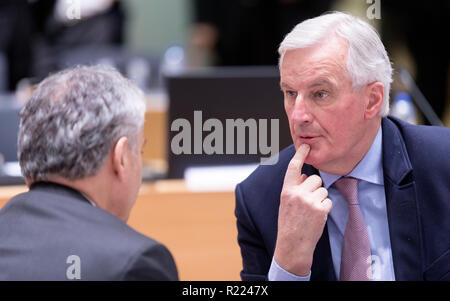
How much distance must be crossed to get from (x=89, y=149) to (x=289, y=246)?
0.39 m

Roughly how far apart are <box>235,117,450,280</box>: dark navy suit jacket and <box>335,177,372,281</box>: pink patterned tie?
32mm

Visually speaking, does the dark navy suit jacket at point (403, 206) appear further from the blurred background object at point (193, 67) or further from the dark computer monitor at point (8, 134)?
the dark computer monitor at point (8, 134)

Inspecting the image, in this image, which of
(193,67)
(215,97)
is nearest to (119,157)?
(215,97)

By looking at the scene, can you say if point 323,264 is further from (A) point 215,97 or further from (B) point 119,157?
(A) point 215,97

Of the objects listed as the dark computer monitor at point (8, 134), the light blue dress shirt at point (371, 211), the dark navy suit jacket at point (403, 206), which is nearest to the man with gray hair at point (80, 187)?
the dark navy suit jacket at point (403, 206)

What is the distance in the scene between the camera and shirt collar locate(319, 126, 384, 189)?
1.36m

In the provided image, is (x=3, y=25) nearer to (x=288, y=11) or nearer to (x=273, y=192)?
(x=288, y=11)

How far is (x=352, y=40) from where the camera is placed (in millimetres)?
1257

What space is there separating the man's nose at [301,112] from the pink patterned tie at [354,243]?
16 cm

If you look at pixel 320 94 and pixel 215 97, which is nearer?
pixel 320 94

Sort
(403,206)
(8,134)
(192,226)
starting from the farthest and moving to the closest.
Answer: (8,134)
(192,226)
(403,206)

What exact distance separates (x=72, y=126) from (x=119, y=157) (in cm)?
10
